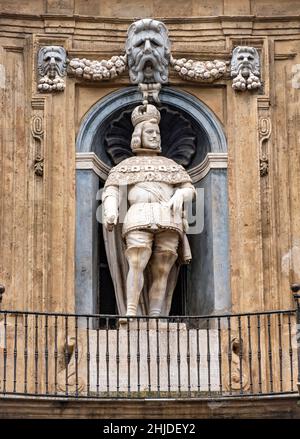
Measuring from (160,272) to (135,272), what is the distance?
27 cm

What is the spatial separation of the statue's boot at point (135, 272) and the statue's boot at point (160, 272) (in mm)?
117

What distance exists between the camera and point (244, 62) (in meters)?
18.1

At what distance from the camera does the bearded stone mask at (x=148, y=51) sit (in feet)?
59.3

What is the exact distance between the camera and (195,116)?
18234 millimetres

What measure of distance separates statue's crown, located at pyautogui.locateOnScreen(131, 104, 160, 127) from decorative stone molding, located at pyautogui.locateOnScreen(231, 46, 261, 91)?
74cm

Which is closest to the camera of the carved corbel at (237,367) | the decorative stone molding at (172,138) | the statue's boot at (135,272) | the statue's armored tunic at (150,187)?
the carved corbel at (237,367)

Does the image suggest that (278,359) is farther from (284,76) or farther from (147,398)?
(284,76)

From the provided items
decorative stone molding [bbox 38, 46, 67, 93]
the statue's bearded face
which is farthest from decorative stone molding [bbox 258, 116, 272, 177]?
decorative stone molding [bbox 38, 46, 67, 93]

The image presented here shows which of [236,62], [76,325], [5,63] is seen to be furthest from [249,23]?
[76,325]

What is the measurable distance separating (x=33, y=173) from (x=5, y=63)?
1042mm

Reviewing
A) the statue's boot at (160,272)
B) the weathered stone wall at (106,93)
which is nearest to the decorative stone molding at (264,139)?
the weathered stone wall at (106,93)

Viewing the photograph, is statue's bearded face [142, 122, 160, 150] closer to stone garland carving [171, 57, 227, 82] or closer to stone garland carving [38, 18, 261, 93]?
stone garland carving [38, 18, 261, 93]

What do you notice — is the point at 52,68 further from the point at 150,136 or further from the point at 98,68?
the point at 150,136

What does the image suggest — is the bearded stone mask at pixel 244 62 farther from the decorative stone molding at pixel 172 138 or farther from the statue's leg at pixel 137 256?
the statue's leg at pixel 137 256
